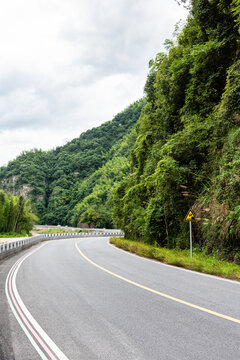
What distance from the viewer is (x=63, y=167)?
143m

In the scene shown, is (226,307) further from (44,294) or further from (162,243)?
(162,243)

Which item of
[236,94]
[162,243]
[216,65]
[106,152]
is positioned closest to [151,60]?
[216,65]

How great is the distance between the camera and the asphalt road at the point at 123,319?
375 centimetres

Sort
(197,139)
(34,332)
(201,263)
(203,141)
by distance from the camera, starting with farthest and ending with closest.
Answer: (197,139)
(203,141)
(201,263)
(34,332)

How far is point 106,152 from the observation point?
463 feet

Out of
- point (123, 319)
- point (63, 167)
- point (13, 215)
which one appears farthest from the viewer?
point (63, 167)

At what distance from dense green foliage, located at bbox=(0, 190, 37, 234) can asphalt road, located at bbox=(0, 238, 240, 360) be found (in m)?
59.1

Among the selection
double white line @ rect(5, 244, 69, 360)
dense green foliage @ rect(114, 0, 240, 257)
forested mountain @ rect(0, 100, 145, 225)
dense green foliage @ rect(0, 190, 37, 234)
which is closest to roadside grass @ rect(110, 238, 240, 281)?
dense green foliage @ rect(114, 0, 240, 257)

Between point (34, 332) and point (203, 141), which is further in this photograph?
point (203, 141)

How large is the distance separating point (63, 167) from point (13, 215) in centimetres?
7697

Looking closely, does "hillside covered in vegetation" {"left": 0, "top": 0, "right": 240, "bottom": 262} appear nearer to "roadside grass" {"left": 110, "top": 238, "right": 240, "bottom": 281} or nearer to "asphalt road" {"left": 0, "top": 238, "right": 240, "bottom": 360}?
"roadside grass" {"left": 110, "top": 238, "right": 240, "bottom": 281}

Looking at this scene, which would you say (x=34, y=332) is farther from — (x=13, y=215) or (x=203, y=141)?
(x=13, y=215)

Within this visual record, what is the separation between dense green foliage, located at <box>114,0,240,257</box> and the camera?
11707 mm

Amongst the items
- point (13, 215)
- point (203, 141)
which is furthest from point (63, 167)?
point (203, 141)
